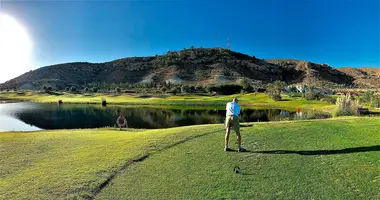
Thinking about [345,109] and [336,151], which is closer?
[336,151]

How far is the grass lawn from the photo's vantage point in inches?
375

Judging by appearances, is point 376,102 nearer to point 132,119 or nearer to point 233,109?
point 132,119

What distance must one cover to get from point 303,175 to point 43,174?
9.12 meters

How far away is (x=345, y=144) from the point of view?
13289 millimetres

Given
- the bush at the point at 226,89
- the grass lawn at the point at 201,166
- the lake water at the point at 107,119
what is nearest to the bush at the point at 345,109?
the lake water at the point at 107,119

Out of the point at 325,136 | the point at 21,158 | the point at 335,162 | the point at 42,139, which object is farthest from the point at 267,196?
the point at 42,139

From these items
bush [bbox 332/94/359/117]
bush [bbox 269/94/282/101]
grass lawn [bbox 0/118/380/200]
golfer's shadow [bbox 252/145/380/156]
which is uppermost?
bush [bbox 269/94/282/101]

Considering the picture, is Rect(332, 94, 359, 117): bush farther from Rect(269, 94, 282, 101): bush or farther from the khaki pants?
Rect(269, 94, 282, 101): bush

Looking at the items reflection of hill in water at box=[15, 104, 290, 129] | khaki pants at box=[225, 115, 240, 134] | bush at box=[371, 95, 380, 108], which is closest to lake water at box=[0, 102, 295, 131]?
reflection of hill in water at box=[15, 104, 290, 129]

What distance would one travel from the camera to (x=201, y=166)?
11.6 metres

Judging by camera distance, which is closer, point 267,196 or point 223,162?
point 267,196

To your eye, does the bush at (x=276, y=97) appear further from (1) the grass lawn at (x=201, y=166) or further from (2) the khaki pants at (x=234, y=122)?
(2) the khaki pants at (x=234, y=122)

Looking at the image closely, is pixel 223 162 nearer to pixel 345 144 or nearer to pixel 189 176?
pixel 189 176

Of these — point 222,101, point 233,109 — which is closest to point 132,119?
point 233,109
